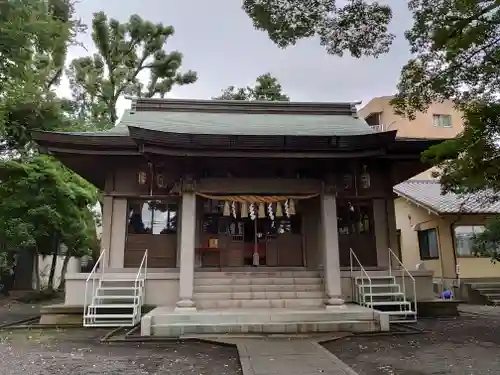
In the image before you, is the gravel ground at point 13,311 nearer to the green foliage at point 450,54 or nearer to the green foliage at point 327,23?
the green foliage at point 327,23

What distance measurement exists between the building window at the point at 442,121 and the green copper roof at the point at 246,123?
15957mm

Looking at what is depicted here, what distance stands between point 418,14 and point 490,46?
43.5 inches

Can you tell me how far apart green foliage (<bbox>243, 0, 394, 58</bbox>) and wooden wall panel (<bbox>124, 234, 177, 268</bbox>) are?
5527mm

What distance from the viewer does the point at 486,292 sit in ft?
42.7

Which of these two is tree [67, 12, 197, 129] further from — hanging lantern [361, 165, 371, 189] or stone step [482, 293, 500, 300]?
stone step [482, 293, 500, 300]

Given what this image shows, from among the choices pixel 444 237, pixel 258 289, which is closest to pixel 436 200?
pixel 444 237

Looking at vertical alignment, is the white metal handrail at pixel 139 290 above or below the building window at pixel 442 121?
below

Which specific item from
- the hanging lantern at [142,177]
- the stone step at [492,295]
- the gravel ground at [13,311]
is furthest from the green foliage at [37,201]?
the stone step at [492,295]

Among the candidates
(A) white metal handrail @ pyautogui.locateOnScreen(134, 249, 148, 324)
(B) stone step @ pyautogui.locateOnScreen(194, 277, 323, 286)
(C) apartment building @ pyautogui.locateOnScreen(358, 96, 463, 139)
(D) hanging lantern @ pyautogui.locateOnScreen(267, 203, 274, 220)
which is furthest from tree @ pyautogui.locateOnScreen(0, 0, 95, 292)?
(C) apartment building @ pyautogui.locateOnScreen(358, 96, 463, 139)

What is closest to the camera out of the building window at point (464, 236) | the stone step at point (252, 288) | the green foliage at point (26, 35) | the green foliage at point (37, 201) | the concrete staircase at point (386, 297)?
the green foliage at point (26, 35)

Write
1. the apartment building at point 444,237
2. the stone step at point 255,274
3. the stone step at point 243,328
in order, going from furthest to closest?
the apartment building at point 444,237, the stone step at point 255,274, the stone step at point 243,328

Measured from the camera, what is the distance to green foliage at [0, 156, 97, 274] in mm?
12781

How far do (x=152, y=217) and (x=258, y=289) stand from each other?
3.08 metres

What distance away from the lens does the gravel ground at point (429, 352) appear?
4.82 meters
